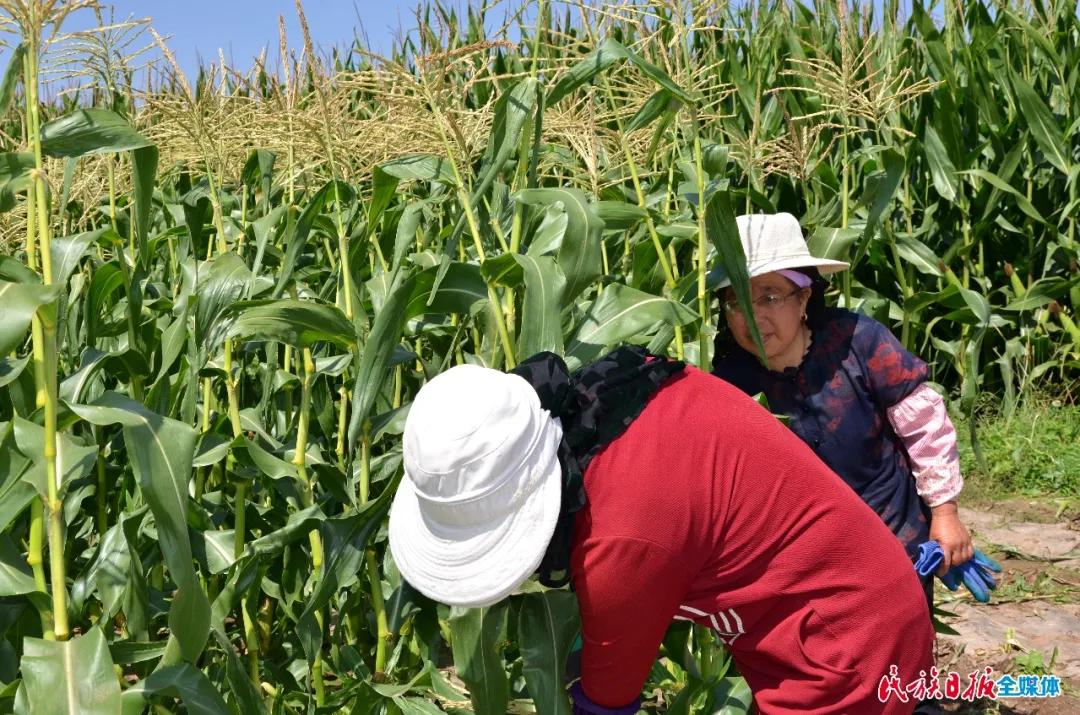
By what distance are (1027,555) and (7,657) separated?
11.6 ft

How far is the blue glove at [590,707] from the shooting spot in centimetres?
202

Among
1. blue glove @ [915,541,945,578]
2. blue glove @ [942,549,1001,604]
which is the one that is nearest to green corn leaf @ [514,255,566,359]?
blue glove @ [915,541,945,578]

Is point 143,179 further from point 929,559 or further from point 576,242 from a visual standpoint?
point 929,559

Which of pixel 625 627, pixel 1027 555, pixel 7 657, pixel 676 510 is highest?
pixel 676 510

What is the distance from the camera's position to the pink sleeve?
2.68 m

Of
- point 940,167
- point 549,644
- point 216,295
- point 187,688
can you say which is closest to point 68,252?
point 216,295

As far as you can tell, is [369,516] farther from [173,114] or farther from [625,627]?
[173,114]

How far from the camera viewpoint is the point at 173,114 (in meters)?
2.70

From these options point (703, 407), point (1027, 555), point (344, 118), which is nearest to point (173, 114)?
point (344, 118)

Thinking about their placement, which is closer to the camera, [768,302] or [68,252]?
[68,252]

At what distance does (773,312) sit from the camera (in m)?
2.72

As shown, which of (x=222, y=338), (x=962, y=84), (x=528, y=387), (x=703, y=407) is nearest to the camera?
(x=528, y=387)

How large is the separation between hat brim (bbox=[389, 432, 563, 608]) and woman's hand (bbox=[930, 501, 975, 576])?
1.37 meters

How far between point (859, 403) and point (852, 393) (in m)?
0.03
